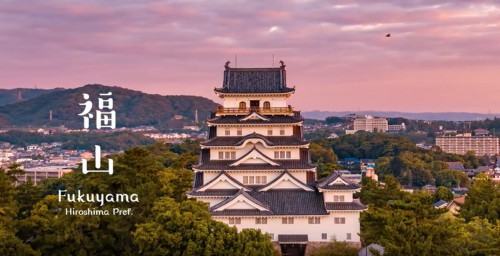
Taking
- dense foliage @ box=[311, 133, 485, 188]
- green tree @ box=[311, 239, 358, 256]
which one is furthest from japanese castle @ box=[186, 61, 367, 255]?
dense foliage @ box=[311, 133, 485, 188]

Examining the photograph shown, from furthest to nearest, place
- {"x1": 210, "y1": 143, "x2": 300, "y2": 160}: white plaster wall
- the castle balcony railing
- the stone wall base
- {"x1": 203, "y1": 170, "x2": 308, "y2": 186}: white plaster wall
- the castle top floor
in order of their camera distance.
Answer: the castle top floor → the castle balcony railing → {"x1": 210, "y1": 143, "x2": 300, "y2": 160}: white plaster wall → {"x1": 203, "y1": 170, "x2": 308, "y2": 186}: white plaster wall → the stone wall base

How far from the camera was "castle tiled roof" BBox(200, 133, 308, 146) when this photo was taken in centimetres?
4256

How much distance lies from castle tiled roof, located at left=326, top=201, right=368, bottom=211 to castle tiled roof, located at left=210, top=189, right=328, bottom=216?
0.36m

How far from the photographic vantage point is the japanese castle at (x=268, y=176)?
39844 mm

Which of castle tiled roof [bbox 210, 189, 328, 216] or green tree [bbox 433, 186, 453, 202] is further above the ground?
castle tiled roof [bbox 210, 189, 328, 216]

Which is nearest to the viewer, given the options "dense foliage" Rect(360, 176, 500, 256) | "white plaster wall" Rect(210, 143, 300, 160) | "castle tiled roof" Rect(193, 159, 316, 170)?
"dense foliage" Rect(360, 176, 500, 256)

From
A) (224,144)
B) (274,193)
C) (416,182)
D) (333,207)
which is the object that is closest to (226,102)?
(224,144)

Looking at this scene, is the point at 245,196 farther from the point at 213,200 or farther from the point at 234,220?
the point at 213,200

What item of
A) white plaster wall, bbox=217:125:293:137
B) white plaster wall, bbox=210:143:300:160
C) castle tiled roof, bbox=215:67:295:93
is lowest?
white plaster wall, bbox=210:143:300:160

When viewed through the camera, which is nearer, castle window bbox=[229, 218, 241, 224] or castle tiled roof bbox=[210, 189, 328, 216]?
castle tiled roof bbox=[210, 189, 328, 216]

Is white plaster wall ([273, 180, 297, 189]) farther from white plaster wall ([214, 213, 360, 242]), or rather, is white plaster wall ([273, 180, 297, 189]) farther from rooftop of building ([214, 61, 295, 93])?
rooftop of building ([214, 61, 295, 93])

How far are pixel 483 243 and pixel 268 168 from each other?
13.2 m

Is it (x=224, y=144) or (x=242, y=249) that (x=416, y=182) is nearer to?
(x=224, y=144)

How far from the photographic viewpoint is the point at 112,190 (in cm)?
4009
